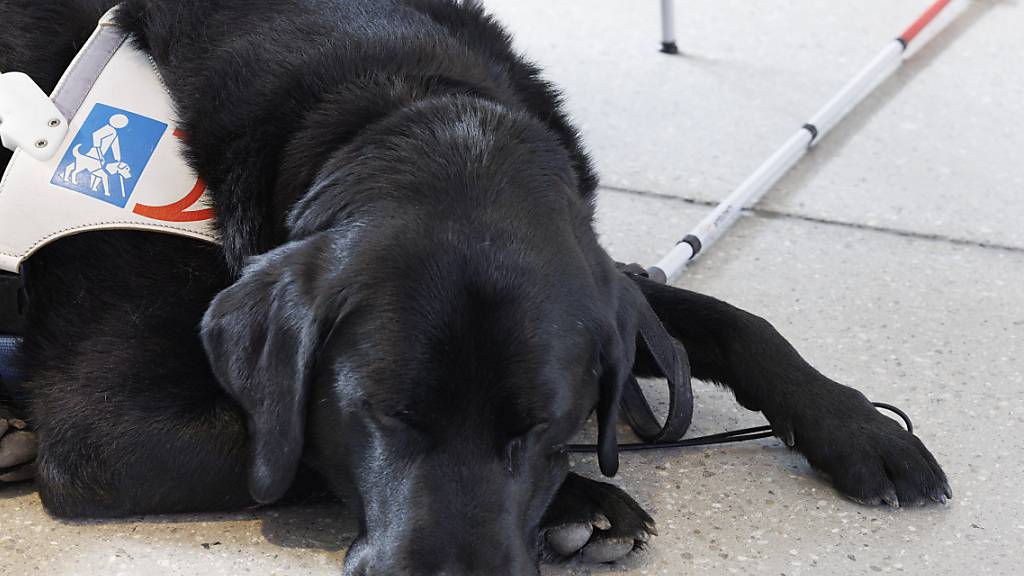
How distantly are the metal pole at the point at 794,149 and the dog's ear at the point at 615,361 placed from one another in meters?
0.88

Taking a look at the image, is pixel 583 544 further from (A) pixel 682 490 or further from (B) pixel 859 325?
(B) pixel 859 325

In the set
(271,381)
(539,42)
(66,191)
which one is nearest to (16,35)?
(66,191)

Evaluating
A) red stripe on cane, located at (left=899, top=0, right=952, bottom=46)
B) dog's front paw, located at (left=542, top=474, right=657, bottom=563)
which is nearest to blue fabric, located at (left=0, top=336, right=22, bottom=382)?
dog's front paw, located at (left=542, top=474, right=657, bottom=563)

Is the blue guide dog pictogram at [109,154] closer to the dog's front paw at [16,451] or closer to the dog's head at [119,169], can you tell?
the dog's head at [119,169]

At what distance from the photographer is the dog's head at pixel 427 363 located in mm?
1848

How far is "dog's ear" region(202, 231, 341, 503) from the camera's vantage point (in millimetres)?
1919

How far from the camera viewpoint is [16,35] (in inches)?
98.1

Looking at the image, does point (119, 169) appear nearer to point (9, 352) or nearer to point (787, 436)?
point (9, 352)

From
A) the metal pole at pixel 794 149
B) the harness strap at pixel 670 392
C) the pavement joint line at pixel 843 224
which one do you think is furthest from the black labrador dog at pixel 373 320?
the pavement joint line at pixel 843 224

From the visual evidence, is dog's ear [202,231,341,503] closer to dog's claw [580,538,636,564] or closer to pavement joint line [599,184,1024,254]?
dog's claw [580,538,636,564]

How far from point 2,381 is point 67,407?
0.29 metres

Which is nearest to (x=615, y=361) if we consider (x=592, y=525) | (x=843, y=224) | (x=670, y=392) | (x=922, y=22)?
(x=592, y=525)

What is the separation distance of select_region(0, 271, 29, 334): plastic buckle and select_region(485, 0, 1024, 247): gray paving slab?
1.88 meters

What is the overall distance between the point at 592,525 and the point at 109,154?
41.1 inches
